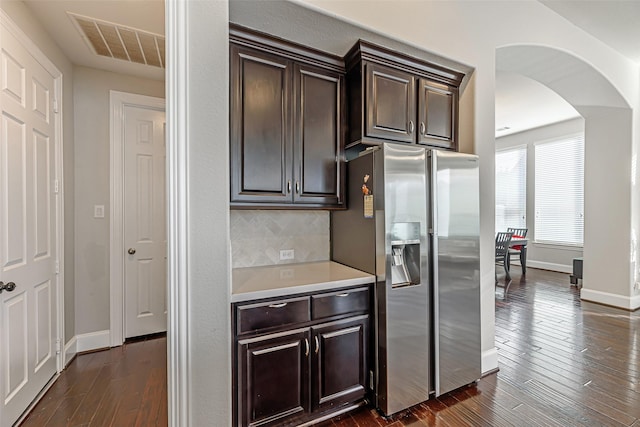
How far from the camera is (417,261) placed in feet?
6.61

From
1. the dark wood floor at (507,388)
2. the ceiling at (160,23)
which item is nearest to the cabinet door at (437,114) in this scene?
the ceiling at (160,23)

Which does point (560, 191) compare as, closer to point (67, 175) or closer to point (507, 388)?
point (507, 388)

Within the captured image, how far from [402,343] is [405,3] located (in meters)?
2.44

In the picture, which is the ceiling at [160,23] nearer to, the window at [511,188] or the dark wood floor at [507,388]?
the window at [511,188]

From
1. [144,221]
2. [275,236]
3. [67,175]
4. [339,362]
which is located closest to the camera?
[339,362]

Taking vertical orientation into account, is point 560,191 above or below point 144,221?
above

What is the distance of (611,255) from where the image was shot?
4.03 metres

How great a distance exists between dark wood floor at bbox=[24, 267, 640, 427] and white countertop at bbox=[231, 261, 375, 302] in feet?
2.92

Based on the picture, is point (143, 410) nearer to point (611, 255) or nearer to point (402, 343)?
point (402, 343)

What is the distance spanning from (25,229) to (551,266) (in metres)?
8.43

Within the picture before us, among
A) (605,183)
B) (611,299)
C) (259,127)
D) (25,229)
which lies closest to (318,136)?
(259,127)

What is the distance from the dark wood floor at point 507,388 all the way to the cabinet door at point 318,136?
5.02ft

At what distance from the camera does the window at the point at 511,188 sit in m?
6.96

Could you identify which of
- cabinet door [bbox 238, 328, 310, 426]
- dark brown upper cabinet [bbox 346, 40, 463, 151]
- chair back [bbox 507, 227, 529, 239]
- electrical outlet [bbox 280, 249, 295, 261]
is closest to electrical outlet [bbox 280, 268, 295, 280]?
electrical outlet [bbox 280, 249, 295, 261]
